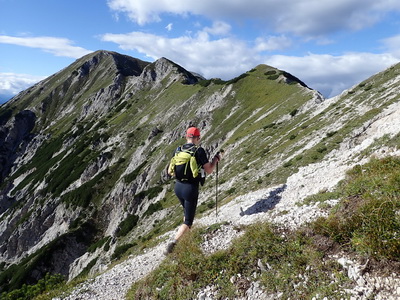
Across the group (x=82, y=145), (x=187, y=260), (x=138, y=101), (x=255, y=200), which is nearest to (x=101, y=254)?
(x=255, y=200)

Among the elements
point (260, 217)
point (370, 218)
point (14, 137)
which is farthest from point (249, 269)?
point (14, 137)

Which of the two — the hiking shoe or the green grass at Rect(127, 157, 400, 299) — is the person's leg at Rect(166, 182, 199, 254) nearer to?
the hiking shoe

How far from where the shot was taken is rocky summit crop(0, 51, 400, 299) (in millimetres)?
10742

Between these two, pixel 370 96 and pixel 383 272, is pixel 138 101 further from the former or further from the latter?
pixel 383 272

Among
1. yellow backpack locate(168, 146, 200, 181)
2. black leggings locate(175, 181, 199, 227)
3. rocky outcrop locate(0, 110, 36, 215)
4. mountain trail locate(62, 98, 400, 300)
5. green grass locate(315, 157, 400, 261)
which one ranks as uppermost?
rocky outcrop locate(0, 110, 36, 215)

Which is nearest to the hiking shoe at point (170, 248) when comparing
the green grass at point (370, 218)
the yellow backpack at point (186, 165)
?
the yellow backpack at point (186, 165)

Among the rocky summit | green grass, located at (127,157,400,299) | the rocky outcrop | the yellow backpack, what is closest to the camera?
green grass, located at (127,157,400,299)

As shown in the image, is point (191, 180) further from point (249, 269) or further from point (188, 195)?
point (249, 269)

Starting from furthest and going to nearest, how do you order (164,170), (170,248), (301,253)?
(164,170) < (170,248) < (301,253)

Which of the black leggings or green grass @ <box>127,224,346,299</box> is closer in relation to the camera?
green grass @ <box>127,224,346,299</box>

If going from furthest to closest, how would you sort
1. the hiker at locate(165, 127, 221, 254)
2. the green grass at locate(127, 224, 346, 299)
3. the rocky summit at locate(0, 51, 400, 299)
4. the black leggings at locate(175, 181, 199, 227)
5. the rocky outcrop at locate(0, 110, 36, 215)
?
the rocky outcrop at locate(0, 110, 36, 215)
the rocky summit at locate(0, 51, 400, 299)
the black leggings at locate(175, 181, 199, 227)
the hiker at locate(165, 127, 221, 254)
the green grass at locate(127, 224, 346, 299)

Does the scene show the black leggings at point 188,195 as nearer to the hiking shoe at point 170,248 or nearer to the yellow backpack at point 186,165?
the yellow backpack at point 186,165

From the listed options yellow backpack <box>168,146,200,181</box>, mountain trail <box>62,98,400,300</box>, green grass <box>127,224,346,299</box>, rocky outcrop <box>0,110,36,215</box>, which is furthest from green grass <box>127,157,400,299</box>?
rocky outcrop <box>0,110,36,215</box>

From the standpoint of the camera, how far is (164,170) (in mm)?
64000
